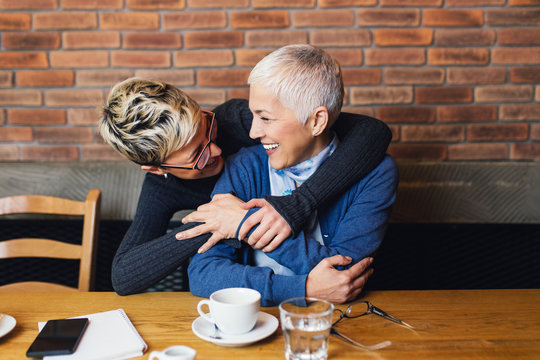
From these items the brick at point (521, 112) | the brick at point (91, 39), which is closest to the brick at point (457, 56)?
the brick at point (521, 112)

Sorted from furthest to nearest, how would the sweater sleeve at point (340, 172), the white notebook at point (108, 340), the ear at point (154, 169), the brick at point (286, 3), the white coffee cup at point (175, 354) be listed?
the brick at point (286, 3)
the ear at point (154, 169)
the sweater sleeve at point (340, 172)
the white notebook at point (108, 340)
the white coffee cup at point (175, 354)

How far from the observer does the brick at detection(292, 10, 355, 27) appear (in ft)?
6.34

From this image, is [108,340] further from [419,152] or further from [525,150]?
[525,150]

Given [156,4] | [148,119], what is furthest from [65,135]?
[148,119]

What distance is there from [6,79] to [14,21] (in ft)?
0.83

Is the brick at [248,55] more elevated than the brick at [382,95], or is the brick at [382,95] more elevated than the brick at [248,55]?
the brick at [248,55]

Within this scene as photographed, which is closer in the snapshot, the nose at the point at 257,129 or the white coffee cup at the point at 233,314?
the white coffee cup at the point at 233,314

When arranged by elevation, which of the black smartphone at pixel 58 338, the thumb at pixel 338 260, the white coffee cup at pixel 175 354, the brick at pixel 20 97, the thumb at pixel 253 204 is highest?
the brick at pixel 20 97

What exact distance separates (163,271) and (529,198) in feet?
5.03

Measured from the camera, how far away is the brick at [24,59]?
1.98 m

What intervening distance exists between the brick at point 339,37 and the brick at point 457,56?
0.30 m

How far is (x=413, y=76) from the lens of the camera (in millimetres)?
1979

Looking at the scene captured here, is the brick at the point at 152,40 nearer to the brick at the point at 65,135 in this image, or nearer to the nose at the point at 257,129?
the brick at the point at 65,135

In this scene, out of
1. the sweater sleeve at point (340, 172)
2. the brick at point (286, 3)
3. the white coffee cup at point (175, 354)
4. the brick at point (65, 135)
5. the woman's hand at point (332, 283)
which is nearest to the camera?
the white coffee cup at point (175, 354)
